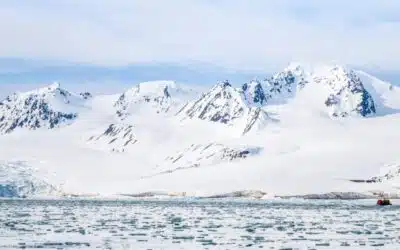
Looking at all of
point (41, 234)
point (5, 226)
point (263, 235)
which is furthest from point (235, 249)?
point (5, 226)

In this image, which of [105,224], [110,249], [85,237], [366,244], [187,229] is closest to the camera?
[110,249]

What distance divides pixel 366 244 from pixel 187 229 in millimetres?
23576

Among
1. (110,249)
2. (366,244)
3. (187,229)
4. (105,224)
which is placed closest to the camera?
(110,249)

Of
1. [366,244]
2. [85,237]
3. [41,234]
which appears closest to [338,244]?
[366,244]

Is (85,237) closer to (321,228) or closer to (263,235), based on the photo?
(263,235)

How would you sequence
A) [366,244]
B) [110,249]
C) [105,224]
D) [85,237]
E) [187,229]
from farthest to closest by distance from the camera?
[105,224] → [187,229] → [85,237] → [366,244] → [110,249]

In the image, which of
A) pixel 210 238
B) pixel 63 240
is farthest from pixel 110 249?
pixel 210 238

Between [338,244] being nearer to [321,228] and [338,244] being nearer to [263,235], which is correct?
[263,235]

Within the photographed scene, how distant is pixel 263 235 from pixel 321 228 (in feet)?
41.1

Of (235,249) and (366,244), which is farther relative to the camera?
(366,244)

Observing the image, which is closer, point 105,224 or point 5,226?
point 5,226

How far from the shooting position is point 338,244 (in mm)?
69938

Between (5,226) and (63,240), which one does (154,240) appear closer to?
(63,240)

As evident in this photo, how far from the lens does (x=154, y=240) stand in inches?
2867
